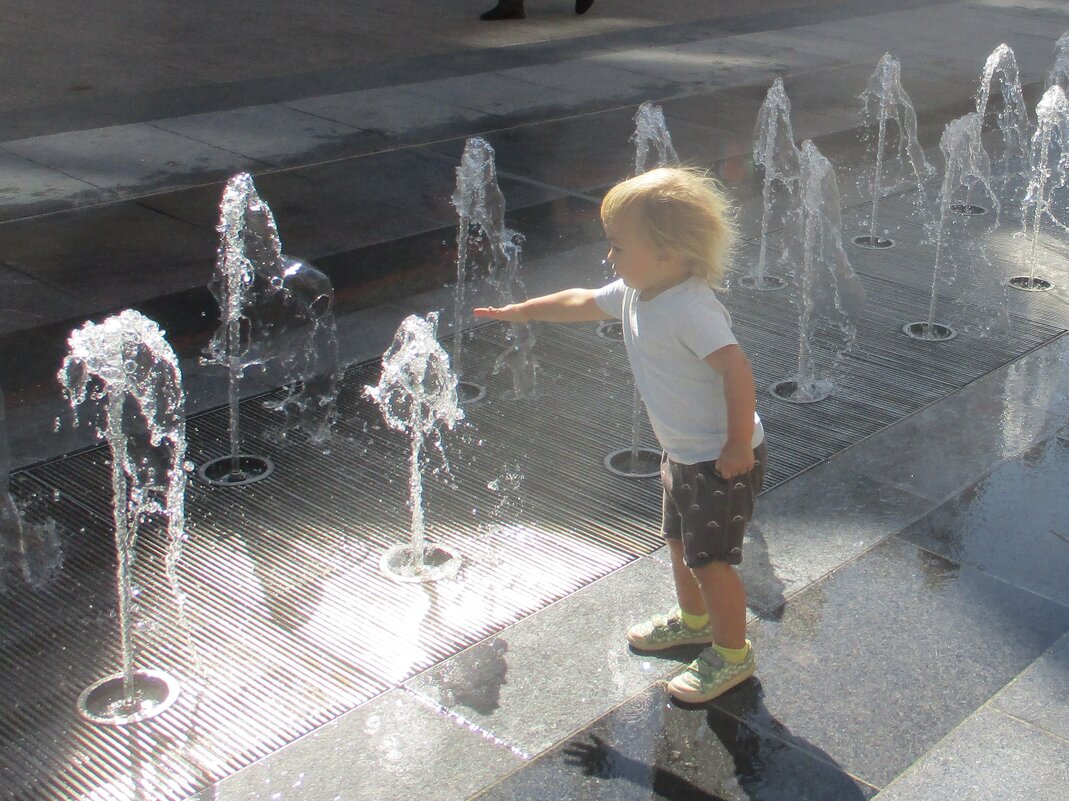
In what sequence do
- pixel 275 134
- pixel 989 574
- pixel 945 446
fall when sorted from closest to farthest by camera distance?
pixel 989 574 → pixel 945 446 → pixel 275 134

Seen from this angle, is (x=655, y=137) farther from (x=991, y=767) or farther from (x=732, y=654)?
(x=991, y=767)

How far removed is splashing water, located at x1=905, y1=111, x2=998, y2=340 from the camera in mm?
6680

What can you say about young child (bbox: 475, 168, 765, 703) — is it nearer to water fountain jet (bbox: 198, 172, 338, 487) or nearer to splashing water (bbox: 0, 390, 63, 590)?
splashing water (bbox: 0, 390, 63, 590)

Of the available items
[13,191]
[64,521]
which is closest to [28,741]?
[64,521]

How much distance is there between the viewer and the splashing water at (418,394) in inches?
191

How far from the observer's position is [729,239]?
10.2ft

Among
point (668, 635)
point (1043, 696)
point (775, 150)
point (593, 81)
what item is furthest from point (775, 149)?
point (1043, 696)

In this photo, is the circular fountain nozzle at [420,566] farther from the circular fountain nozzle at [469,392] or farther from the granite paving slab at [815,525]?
the circular fountain nozzle at [469,392]

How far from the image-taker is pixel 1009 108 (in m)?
10.5

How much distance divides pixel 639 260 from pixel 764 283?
145 inches

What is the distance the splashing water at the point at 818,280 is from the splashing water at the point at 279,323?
1860mm

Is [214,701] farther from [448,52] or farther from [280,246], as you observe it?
[448,52]

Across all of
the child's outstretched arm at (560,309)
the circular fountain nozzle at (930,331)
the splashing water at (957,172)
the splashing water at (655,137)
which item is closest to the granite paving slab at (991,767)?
the child's outstretched arm at (560,309)

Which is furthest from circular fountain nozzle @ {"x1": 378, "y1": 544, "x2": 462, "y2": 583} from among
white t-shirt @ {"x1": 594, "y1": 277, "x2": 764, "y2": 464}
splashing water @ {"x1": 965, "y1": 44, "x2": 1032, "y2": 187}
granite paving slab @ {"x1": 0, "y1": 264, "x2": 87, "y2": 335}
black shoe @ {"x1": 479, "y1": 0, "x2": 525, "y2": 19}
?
black shoe @ {"x1": 479, "y1": 0, "x2": 525, "y2": 19}
